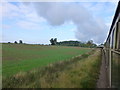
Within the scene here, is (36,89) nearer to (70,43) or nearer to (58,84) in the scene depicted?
(58,84)

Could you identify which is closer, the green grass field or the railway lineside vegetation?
the railway lineside vegetation

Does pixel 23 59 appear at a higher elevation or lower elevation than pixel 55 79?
lower

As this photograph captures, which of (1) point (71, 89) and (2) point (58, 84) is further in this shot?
(2) point (58, 84)

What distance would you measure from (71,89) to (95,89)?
3.99 ft

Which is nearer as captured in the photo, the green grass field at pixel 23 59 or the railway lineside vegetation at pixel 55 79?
the railway lineside vegetation at pixel 55 79

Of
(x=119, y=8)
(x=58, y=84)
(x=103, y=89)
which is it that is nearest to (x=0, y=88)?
(x=58, y=84)

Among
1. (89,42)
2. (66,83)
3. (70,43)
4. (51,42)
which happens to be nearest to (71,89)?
(66,83)

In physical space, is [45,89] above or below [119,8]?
below

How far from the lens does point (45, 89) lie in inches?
247

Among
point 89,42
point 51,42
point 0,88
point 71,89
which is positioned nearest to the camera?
point 71,89

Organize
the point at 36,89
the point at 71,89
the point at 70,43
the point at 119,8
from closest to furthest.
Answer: the point at 119,8 → the point at 71,89 → the point at 36,89 → the point at 70,43

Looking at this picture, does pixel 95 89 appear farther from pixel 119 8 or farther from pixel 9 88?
pixel 119 8

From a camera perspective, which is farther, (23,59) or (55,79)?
(23,59)

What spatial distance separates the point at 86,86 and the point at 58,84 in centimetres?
115
